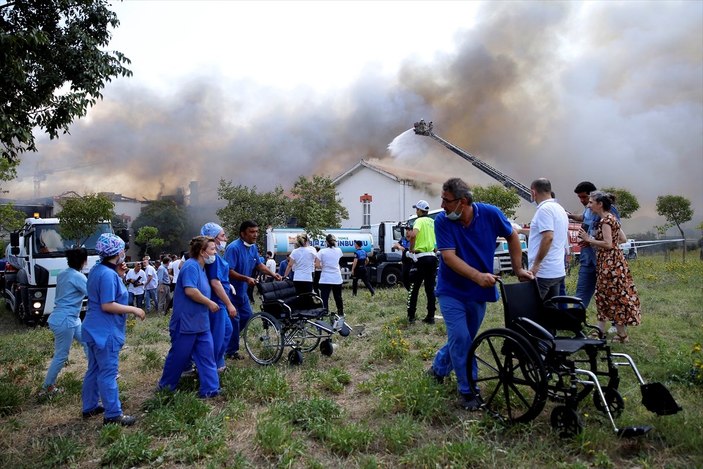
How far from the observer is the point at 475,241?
4.16 m

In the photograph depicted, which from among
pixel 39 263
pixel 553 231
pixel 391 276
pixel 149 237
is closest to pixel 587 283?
pixel 553 231

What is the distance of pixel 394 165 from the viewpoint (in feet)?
108

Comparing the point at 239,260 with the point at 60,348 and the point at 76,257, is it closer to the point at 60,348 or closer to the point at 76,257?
the point at 76,257

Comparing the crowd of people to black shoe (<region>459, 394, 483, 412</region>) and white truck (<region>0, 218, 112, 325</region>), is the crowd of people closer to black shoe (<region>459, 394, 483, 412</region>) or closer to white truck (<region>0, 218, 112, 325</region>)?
black shoe (<region>459, 394, 483, 412</region>)

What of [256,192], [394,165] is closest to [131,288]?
[256,192]

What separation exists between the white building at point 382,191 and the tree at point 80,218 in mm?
22157

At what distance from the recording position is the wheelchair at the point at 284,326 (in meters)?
5.98

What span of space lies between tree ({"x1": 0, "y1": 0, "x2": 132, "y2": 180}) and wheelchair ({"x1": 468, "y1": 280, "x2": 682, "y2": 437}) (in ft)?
18.4

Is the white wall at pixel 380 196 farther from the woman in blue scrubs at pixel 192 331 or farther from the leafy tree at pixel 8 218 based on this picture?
the woman in blue scrubs at pixel 192 331

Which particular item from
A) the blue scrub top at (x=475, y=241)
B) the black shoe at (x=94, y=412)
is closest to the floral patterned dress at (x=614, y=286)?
the blue scrub top at (x=475, y=241)

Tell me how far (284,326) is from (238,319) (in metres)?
0.72

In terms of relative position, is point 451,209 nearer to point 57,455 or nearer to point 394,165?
point 57,455

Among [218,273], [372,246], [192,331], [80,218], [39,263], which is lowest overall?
[192,331]

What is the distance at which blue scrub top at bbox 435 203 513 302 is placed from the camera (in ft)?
13.6
